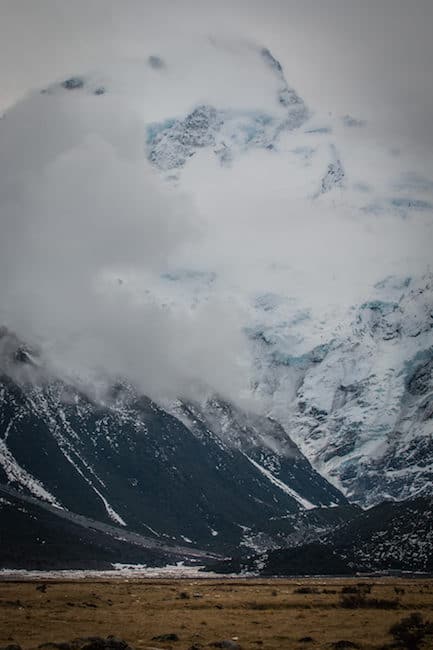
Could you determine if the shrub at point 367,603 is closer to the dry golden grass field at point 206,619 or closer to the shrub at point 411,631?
the dry golden grass field at point 206,619

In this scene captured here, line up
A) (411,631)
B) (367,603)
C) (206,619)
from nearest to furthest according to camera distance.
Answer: (411,631), (206,619), (367,603)

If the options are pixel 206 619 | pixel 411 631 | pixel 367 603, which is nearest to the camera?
pixel 411 631

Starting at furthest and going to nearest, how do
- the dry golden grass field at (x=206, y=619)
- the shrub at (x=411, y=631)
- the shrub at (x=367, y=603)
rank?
the shrub at (x=367, y=603) → the dry golden grass field at (x=206, y=619) → the shrub at (x=411, y=631)

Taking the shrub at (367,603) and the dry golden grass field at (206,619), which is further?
the shrub at (367,603)

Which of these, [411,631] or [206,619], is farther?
[206,619]

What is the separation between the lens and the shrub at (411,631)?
267 feet

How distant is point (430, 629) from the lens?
3501 inches

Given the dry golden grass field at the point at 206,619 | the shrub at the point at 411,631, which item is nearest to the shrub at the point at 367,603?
the dry golden grass field at the point at 206,619

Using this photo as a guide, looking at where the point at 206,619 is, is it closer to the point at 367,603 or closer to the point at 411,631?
the point at 411,631

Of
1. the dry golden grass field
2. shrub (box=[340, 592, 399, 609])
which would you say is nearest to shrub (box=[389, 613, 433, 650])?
the dry golden grass field

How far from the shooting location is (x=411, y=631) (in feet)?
289

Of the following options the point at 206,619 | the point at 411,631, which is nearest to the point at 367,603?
the point at 206,619

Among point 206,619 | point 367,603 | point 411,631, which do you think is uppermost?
point 411,631

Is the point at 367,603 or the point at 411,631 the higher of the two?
the point at 411,631
